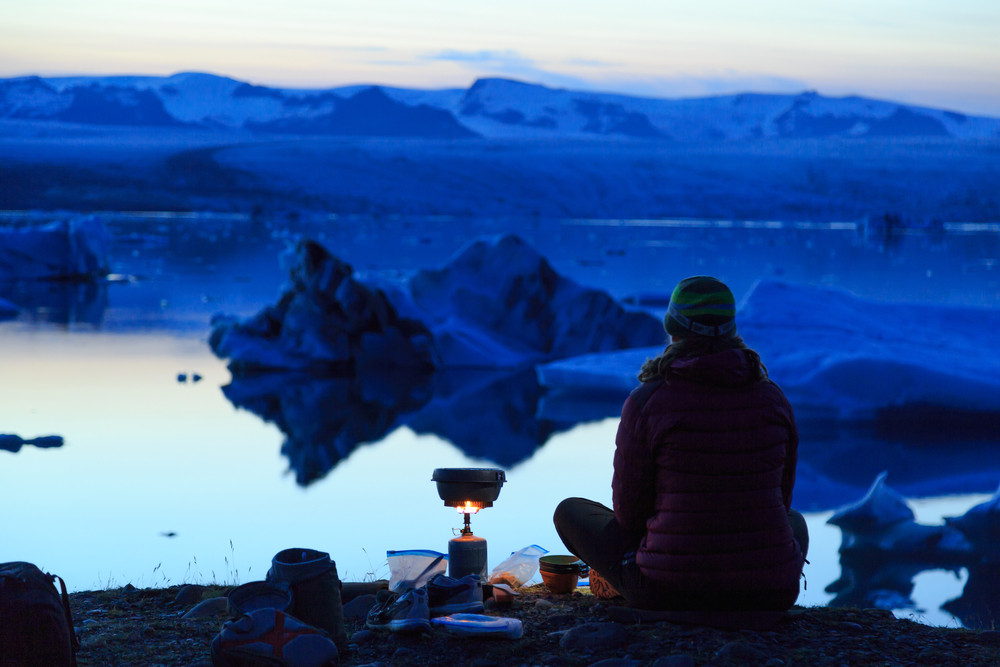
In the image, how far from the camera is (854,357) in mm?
6938

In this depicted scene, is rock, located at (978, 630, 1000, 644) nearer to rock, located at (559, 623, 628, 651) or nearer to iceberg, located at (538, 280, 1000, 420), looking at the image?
rock, located at (559, 623, 628, 651)

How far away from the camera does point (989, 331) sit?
841cm

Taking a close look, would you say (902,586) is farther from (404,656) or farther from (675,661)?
(404,656)

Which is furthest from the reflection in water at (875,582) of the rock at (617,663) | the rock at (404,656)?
the rock at (404,656)

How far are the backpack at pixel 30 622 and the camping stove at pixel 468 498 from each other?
983 millimetres

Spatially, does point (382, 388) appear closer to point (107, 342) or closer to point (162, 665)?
point (107, 342)

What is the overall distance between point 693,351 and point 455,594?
849 millimetres

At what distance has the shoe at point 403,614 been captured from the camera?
2602 mm

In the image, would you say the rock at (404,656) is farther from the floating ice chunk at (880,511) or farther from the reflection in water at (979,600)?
the floating ice chunk at (880,511)

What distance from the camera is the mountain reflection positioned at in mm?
6660

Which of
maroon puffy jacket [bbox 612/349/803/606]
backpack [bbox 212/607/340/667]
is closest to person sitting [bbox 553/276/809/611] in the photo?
maroon puffy jacket [bbox 612/349/803/606]

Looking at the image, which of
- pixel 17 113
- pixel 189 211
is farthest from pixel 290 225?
pixel 17 113

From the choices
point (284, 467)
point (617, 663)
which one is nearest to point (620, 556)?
point (617, 663)

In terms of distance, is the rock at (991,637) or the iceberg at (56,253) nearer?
the rock at (991,637)
